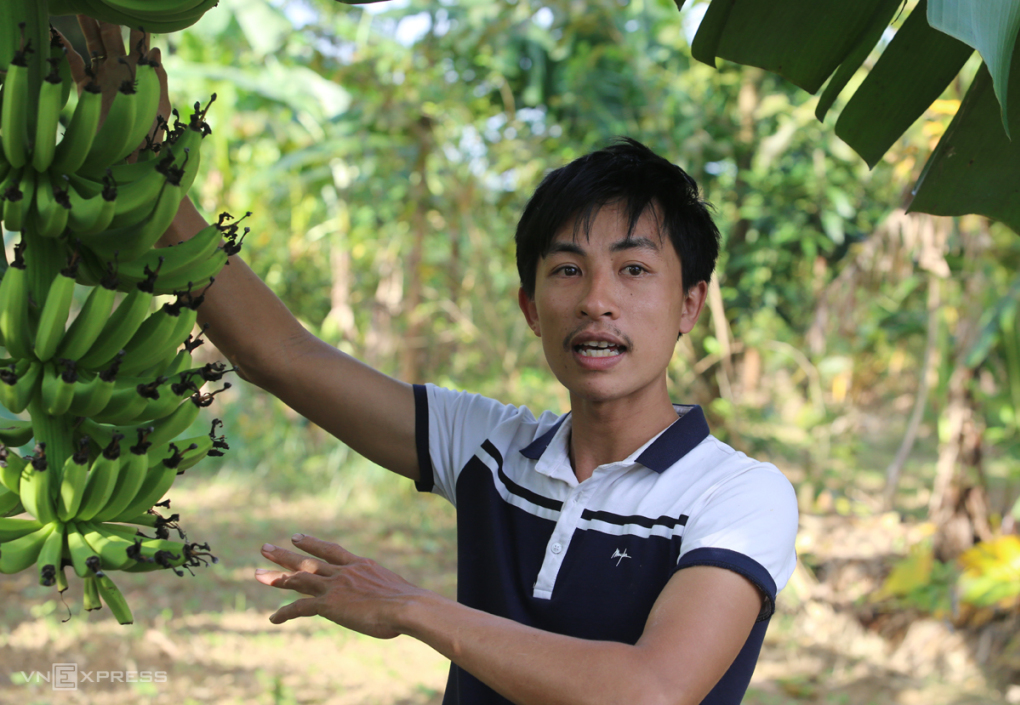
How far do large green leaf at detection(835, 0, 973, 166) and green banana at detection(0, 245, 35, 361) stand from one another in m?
1.36

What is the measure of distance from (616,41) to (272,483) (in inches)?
187

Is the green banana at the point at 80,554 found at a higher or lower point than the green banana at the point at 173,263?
lower

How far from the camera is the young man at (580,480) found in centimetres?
101

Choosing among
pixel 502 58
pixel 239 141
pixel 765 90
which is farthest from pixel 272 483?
pixel 765 90

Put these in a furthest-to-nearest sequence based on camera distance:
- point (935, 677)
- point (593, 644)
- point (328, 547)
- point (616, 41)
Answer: point (616, 41)
point (935, 677)
point (328, 547)
point (593, 644)

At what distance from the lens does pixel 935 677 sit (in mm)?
4312

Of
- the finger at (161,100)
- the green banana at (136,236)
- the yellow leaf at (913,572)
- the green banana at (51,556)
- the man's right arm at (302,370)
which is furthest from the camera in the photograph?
the yellow leaf at (913,572)

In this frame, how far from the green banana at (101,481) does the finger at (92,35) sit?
0.58m

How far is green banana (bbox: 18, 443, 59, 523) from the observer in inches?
35.6

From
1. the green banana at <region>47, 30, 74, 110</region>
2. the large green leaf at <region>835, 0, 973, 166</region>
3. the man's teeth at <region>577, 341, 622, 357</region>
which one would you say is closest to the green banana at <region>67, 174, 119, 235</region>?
the green banana at <region>47, 30, 74, 110</region>

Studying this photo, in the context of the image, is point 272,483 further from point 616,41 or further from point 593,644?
point 593,644

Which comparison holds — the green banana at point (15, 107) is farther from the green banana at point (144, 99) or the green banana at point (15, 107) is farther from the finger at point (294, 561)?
the finger at point (294, 561)

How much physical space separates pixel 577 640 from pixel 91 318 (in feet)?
2.26

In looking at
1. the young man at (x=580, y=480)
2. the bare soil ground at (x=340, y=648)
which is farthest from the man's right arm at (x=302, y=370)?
the bare soil ground at (x=340, y=648)
